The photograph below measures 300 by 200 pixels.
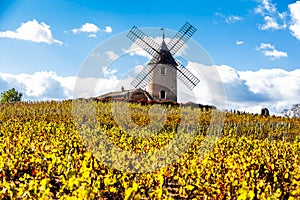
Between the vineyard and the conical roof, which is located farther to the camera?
the conical roof

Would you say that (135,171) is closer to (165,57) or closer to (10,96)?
(165,57)

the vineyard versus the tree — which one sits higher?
the tree

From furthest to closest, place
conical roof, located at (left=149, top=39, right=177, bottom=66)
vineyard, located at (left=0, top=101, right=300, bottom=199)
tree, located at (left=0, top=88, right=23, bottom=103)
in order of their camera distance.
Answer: tree, located at (left=0, top=88, right=23, bottom=103) < conical roof, located at (left=149, top=39, right=177, bottom=66) < vineyard, located at (left=0, top=101, right=300, bottom=199)

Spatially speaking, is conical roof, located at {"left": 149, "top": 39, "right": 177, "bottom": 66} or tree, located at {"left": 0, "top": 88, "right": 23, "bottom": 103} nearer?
conical roof, located at {"left": 149, "top": 39, "right": 177, "bottom": 66}

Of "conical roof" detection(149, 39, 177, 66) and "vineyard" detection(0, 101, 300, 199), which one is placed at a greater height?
"conical roof" detection(149, 39, 177, 66)

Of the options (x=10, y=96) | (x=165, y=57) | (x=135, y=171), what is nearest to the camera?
(x=135, y=171)

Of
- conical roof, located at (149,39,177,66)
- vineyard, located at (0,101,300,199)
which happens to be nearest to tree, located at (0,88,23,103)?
conical roof, located at (149,39,177,66)

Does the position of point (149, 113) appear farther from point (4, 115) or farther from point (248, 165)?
point (248, 165)

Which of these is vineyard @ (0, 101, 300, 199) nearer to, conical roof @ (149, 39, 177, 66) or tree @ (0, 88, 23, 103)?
conical roof @ (149, 39, 177, 66)

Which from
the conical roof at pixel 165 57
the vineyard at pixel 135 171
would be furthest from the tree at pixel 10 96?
the vineyard at pixel 135 171

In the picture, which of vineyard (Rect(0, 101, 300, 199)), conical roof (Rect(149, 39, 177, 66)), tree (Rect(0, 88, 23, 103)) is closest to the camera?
vineyard (Rect(0, 101, 300, 199))

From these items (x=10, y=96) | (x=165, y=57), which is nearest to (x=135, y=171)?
(x=165, y=57)

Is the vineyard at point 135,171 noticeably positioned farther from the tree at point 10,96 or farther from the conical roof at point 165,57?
the tree at point 10,96

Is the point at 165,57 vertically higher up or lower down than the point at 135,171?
higher up
